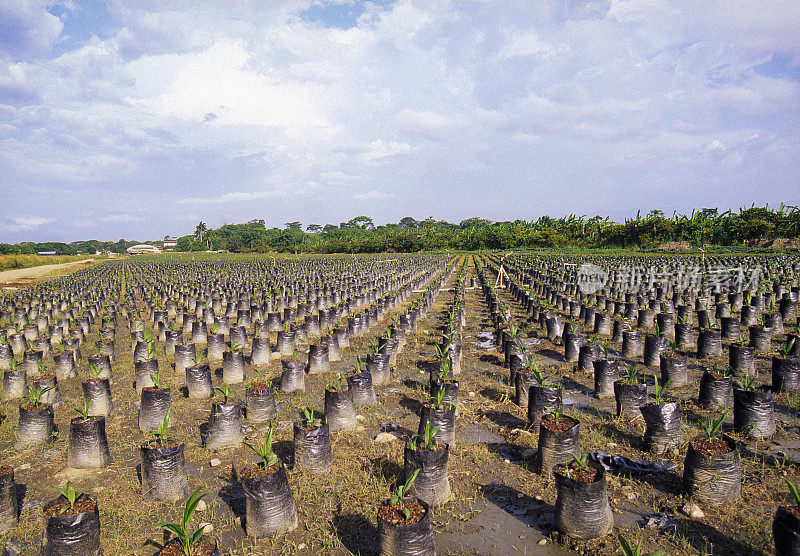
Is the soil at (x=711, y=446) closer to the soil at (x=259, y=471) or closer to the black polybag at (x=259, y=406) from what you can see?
the soil at (x=259, y=471)

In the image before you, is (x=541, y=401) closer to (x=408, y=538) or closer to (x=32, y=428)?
(x=408, y=538)

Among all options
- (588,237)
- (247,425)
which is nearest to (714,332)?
(247,425)

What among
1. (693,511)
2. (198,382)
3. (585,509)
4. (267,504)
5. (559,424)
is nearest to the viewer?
(585,509)

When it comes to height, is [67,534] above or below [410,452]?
below

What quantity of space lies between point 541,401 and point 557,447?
115 centimetres

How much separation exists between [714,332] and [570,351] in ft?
9.32

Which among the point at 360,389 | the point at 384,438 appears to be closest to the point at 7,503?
the point at 384,438

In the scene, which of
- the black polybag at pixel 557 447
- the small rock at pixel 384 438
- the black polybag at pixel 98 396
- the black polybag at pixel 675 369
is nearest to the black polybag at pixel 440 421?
the small rock at pixel 384 438

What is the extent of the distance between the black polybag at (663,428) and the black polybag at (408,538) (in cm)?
319

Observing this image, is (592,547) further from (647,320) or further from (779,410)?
(647,320)

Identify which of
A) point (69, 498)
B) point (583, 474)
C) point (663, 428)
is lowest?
point (663, 428)

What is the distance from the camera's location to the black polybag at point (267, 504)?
378 centimetres

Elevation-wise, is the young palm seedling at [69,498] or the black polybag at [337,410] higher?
the young palm seedling at [69,498]

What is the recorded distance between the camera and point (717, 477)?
3979 mm
